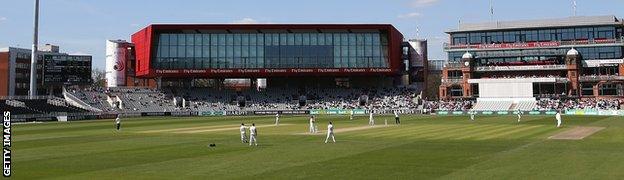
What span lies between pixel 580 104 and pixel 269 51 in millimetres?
55488

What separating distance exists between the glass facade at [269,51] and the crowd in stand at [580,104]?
29.5m

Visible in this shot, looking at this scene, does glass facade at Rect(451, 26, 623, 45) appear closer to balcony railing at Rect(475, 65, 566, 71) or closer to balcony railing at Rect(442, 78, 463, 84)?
balcony railing at Rect(475, 65, 566, 71)

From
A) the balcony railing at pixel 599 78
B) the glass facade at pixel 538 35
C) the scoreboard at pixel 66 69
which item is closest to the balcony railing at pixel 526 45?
the glass facade at pixel 538 35

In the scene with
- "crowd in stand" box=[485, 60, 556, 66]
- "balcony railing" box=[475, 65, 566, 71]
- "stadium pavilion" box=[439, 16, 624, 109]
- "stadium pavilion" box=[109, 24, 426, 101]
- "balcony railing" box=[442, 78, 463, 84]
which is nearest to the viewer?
"stadium pavilion" box=[439, 16, 624, 109]

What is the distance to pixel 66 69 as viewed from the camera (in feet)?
311

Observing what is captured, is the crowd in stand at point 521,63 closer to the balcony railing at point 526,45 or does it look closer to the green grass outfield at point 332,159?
the balcony railing at point 526,45

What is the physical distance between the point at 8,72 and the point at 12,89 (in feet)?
13.9

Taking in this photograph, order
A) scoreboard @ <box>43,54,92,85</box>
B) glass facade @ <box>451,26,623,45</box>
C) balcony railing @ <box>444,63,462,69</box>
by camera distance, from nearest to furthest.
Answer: scoreboard @ <box>43,54,92,85</box>, glass facade @ <box>451,26,623,45</box>, balcony railing @ <box>444,63,462,69</box>

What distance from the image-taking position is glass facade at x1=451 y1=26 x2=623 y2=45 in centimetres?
11362

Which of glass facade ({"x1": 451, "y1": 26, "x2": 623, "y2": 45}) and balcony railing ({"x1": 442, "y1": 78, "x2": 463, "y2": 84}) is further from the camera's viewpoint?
balcony railing ({"x1": 442, "y1": 78, "x2": 463, "y2": 84})

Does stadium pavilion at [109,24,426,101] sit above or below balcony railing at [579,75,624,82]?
above

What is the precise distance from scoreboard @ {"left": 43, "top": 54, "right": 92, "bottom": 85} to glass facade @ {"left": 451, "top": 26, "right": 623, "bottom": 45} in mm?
72663

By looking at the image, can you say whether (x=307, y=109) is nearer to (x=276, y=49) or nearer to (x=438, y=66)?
(x=276, y=49)

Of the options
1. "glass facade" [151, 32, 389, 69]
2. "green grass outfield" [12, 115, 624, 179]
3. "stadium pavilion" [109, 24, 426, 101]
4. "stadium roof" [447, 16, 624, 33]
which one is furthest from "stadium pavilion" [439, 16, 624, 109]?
"green grass outfield" [12, 115, 624, 179]
